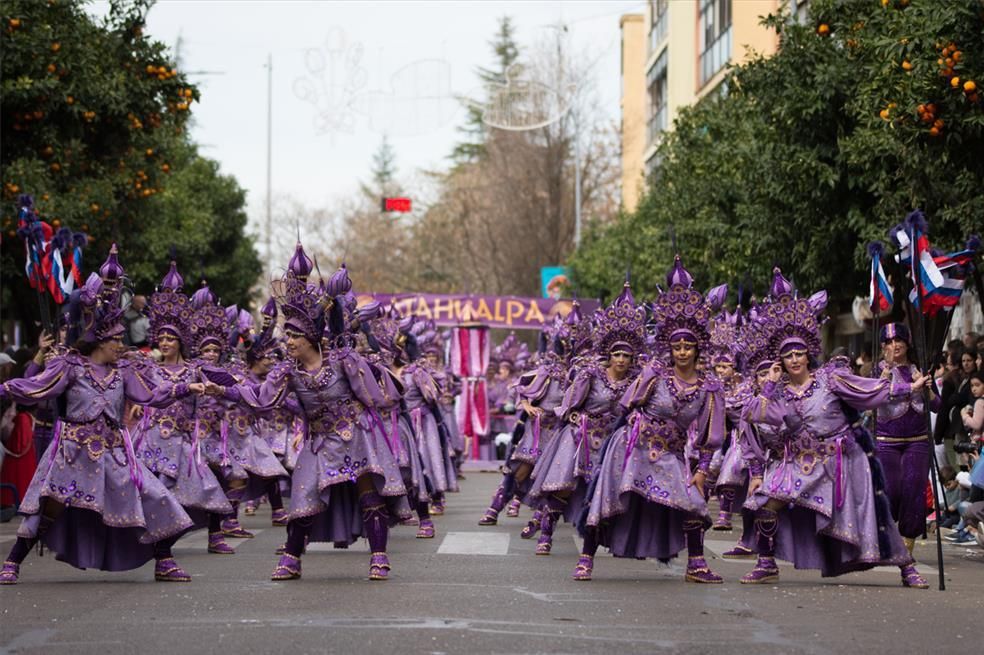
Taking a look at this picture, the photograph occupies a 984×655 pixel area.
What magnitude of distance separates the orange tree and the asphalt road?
10.8 metres

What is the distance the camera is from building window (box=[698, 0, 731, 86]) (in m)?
47.5

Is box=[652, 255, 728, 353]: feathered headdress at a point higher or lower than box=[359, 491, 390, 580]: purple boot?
higher

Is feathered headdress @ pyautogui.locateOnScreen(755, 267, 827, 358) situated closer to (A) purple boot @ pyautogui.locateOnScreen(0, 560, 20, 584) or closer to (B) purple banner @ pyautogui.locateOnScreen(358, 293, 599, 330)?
(A) purple boot @ pyautogui.locateOnScreen(0, 560, 20, 584)

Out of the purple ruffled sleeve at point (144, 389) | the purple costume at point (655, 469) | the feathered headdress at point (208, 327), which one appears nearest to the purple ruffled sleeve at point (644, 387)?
the purple costume at point (655, 469)

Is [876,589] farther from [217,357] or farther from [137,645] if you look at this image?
[217,357]

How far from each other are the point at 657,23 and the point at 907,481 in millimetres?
47518

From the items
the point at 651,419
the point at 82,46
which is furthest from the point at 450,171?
the point at 651,419

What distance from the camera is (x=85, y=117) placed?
26.6 metres

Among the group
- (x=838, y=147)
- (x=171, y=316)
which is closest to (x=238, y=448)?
(x=171, y=316)

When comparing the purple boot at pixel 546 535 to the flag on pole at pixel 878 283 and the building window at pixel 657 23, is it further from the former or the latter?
the building window at pixel 657 23

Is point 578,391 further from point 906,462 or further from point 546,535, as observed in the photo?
point 906,462

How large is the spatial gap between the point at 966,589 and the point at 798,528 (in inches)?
46.8

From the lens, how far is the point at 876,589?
1331 cm

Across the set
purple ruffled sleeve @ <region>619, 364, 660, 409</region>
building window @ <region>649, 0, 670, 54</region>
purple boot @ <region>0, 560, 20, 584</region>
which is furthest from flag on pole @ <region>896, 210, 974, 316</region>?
building window @ <region>649, 0, 670, 54</region>
